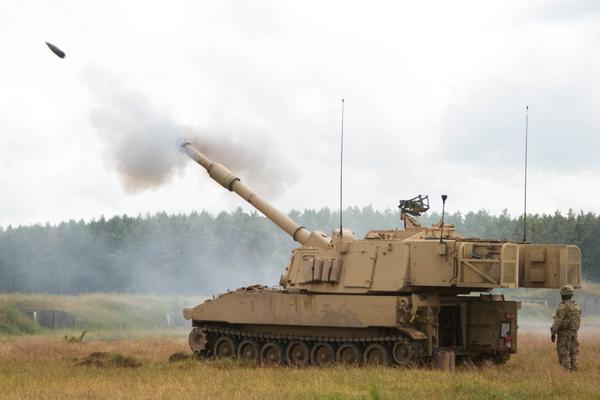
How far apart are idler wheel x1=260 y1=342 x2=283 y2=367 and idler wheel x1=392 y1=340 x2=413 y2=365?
2642 millimetres

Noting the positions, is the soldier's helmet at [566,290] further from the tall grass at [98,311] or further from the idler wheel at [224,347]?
the tall grass at [98,311]

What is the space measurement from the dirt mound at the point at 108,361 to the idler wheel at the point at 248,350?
2369mm

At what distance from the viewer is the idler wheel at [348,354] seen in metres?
22.6

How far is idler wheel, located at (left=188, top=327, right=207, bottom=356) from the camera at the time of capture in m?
24.6

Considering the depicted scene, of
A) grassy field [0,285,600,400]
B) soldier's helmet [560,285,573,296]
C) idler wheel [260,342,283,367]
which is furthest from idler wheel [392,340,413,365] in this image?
soldier's helmet [560,285,573,296]

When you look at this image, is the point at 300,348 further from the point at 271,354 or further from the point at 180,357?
the point at 180,357

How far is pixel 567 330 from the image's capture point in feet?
69.3

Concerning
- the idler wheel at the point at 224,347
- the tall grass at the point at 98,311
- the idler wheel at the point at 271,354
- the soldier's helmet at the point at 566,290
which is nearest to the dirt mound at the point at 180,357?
the idler wheel at the point at 224,347

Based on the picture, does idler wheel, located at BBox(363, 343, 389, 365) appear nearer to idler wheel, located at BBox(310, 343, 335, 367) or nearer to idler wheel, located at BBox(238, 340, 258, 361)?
idler wheel, located at BBox(310, 343, 335, 367)

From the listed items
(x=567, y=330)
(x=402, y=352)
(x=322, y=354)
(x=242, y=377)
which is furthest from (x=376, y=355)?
(x=567, y=330)

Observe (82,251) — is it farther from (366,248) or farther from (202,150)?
(366,248)

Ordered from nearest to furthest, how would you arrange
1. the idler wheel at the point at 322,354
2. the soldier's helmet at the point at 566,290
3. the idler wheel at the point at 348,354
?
the soldier's helmet at the point at 566,290 → the idler wheel at the point at 348,354 → the idler wheel at the point at 322,354

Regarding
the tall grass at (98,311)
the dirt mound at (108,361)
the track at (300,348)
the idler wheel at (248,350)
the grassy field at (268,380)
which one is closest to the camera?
the grassy field at (268,380)

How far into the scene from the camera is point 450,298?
76.7ft
